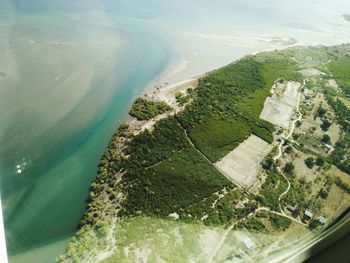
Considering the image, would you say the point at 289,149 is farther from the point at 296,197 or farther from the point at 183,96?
the point at 183,96

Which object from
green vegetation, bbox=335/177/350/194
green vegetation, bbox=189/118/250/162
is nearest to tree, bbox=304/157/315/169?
green vegetation, bbox=335/177/350/194

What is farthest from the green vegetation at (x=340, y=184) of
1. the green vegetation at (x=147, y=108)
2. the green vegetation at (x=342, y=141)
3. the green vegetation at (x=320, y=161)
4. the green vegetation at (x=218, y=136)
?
the green vegetation at (x=147, y=108)

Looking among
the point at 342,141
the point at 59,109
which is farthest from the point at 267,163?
the point at 59,109

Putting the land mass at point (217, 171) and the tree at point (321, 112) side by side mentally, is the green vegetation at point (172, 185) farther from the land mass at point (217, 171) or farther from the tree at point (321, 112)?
the tree at point (321, 112)

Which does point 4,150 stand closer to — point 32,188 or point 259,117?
point 32,188

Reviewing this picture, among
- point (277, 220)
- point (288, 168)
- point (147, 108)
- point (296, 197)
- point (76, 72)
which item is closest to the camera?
point (277, 220)

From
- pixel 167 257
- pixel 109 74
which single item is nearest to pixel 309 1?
pixel 109 74

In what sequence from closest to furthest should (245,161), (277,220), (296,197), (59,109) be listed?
(277,220), (296,197), (245,161), (59,109)
